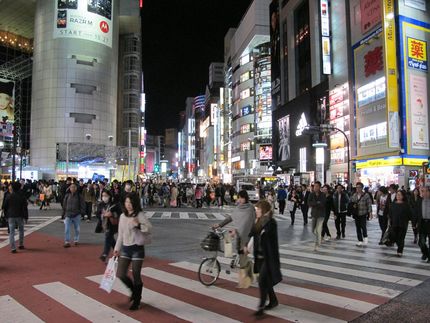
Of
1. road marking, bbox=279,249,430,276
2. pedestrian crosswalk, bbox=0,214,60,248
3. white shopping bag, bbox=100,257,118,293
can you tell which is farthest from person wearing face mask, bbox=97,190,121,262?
road marking, bbox=279,249,430,276

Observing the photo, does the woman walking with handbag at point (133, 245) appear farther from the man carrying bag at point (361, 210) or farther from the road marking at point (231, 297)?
the man carrying bag at point (361, 210)

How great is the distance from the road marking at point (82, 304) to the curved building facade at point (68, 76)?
5777 centimetres

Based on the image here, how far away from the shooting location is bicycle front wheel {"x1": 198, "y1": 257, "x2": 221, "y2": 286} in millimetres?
7156

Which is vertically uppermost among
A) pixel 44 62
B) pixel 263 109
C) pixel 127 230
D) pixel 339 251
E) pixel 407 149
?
pixel 44 62

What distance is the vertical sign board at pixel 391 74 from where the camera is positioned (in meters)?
33.2

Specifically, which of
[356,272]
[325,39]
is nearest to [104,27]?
[325,39]

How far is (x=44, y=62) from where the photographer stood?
63719 mm

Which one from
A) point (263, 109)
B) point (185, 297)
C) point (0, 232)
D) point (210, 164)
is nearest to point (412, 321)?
point (185, 297)

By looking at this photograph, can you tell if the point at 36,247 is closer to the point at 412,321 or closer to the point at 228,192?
the point at 412,321

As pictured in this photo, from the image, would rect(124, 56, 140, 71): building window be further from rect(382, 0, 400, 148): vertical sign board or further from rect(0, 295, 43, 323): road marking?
A: rect(0, 295, 43, 323): road marking

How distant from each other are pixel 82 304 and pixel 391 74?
33.8 metres

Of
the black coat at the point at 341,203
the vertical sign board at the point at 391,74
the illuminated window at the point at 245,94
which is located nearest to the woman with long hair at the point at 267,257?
the black coat at the point at 341,203

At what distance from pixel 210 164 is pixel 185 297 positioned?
12308 centimetres

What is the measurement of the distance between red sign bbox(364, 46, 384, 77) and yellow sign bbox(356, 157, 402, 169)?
7928mm
